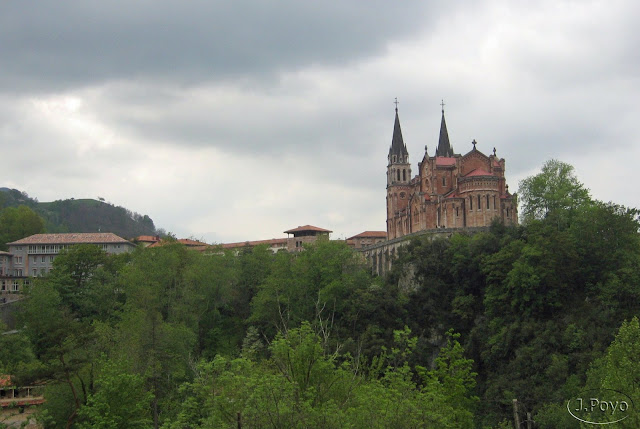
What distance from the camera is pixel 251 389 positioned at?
29000 mm

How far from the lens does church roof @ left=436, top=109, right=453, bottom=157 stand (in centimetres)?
9764

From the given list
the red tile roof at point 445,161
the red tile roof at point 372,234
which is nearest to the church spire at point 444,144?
the red tile roof at point 445,161

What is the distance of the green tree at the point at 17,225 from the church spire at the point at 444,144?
65.6m

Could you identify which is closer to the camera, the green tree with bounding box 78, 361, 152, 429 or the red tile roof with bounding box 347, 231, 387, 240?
the green tree with bounding box 78, 361, 152, 429

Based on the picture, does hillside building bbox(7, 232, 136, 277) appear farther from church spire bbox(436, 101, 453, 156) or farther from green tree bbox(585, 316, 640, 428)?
green tree bbox(585, 316, 640, 428)

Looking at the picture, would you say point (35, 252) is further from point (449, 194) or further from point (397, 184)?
point (449, 194)

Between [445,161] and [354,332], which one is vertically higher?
[445,161]

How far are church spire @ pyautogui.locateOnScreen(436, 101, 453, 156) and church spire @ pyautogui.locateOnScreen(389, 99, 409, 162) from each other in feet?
13.7

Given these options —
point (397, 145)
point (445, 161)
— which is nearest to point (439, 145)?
point (397, 145)

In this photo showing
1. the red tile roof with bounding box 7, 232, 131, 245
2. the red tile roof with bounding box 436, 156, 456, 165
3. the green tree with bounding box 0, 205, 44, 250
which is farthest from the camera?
the green tree with bounding box 0, 205, 44, 250

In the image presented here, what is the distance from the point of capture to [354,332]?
65875mm

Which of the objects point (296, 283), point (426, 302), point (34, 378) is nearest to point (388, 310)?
point (426, 302)

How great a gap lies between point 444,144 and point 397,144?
5876 mm

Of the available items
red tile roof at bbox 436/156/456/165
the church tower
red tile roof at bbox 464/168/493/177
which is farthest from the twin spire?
red tile roof at bbox 464/168/493/177
